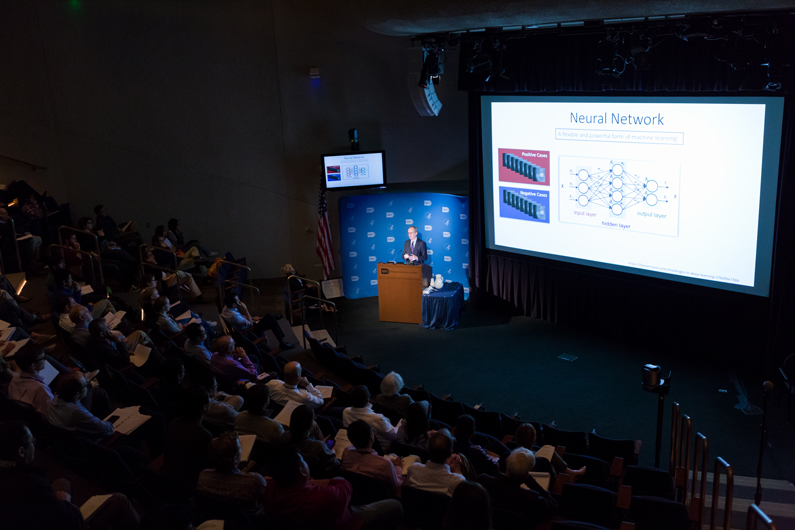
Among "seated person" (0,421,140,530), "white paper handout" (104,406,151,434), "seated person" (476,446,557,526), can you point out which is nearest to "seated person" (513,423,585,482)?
"seated person" (476,446,557,526)

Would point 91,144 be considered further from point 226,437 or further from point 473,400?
point 226,437

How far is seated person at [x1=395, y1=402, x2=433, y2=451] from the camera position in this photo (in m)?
4.69

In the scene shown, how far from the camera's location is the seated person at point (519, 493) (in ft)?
12.6

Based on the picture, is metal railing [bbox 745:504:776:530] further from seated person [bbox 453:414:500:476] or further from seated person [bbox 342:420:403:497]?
seated person [bbox 342:420:403:497]

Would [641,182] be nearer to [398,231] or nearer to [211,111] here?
[398,231]

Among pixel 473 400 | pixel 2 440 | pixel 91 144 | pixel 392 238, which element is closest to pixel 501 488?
pixel 2 440

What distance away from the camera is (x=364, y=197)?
11.2 m

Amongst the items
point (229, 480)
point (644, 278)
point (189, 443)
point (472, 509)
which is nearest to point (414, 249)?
Result: point (644, 278)

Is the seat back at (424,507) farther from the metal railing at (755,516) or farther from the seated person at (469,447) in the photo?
the metal railing at (755,516)

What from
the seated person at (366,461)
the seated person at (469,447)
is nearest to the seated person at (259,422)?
the seated person at (366,461)

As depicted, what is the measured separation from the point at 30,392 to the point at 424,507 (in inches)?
123

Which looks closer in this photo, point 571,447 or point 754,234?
point 571,447

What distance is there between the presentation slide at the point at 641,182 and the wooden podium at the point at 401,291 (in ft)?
5.06

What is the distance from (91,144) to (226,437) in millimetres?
9048
